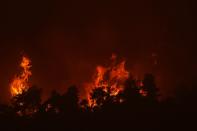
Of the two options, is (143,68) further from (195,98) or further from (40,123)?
(40,123)

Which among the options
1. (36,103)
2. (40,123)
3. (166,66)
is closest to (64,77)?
(166,66)

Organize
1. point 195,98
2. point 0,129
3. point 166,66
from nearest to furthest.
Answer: point 0,129 < point 195,98 < point 166,66

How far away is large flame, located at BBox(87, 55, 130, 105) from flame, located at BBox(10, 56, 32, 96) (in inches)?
189

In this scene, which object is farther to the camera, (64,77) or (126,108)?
(64,77)

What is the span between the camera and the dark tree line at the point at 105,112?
21.3 m

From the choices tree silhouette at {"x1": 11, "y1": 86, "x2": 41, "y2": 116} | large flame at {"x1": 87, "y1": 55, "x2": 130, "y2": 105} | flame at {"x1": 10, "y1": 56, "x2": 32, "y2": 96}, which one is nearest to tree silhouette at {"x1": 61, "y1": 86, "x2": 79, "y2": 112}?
tree silhouette at {"x1": 11, "y1": 86, "x2": 41, "y2": 116}

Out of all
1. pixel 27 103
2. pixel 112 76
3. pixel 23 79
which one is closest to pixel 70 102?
pixel 27 103

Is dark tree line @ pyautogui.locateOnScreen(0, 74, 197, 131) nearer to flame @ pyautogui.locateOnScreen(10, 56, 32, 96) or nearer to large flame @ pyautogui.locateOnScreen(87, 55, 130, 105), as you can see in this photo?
large flame @ pyautogui.locateOnScreen(87, 55, 130, 105)

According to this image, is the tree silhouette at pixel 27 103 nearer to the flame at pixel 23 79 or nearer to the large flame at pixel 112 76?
the flame at pixel 23 79

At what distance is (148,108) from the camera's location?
2227 cm

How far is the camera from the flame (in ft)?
109

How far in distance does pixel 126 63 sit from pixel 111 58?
1.30m

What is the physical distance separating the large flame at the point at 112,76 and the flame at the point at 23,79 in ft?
15.7

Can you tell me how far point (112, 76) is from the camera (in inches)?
1328
